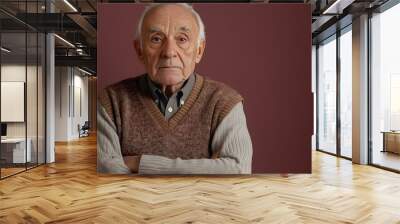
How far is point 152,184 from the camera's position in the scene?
568cm

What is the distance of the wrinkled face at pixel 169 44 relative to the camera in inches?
229

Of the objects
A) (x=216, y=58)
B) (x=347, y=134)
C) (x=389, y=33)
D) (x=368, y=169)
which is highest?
(x=389, y=33)

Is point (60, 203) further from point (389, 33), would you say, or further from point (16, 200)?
point (389, 33)

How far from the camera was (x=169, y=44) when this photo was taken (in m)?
5.80

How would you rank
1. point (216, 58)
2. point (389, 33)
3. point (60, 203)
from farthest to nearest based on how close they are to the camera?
point (389, 33) → point (216, 58) → point (60, 203)

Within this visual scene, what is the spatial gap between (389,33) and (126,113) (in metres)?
4.90

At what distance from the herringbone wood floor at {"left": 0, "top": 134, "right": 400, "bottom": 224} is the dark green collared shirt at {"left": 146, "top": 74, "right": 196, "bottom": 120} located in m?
1.03

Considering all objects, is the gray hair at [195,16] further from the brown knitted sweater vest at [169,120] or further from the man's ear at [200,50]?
the brown knitted sweater vest at [169,120]

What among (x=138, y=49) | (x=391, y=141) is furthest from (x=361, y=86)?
(x=138, y=49)

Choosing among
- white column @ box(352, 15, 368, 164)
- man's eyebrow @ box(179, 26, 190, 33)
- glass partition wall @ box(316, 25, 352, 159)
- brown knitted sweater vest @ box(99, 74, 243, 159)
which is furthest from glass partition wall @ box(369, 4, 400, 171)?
man's eyebrow @ box(179, 26, 190, 33)

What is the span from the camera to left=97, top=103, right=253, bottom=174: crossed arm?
5.94 meters

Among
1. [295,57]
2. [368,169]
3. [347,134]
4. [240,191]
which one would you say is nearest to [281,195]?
[240,191]

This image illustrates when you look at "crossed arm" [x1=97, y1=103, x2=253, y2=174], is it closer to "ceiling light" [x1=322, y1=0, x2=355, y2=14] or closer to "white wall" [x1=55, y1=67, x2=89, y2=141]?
"ceiling light" [x1=322, y1=0, x2=355, y2=14]

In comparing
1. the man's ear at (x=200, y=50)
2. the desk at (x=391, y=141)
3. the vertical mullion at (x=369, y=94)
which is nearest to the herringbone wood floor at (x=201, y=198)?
the desk at (x=391, y=141)
